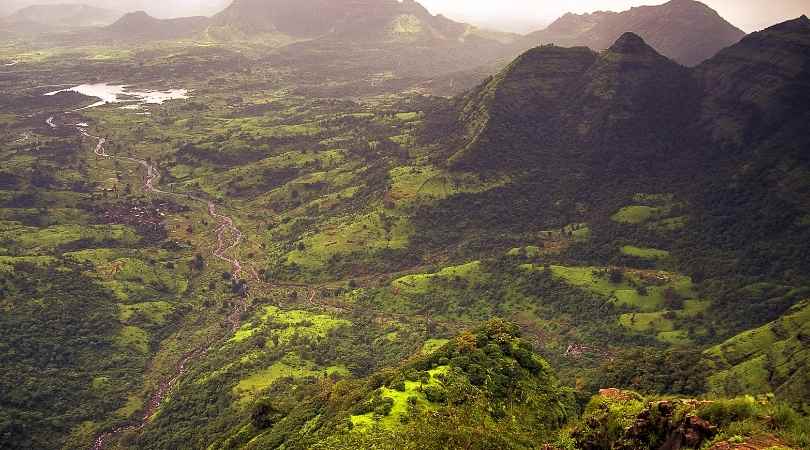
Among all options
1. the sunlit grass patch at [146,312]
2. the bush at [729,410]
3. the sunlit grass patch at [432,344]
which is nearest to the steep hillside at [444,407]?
the bush at [729,410]

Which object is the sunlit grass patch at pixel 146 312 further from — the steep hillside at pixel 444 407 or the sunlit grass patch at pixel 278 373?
the steep hillside at pixel 444 407

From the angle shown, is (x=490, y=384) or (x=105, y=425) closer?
(x=490, y=384)

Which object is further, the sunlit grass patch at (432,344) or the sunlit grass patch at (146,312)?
the sunlit grass patch at (146,312)

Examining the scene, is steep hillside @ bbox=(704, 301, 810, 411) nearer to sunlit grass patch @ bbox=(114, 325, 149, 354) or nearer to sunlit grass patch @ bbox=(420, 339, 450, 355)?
sunlit grass patch @ bbox=(420, 339, 450, 355)

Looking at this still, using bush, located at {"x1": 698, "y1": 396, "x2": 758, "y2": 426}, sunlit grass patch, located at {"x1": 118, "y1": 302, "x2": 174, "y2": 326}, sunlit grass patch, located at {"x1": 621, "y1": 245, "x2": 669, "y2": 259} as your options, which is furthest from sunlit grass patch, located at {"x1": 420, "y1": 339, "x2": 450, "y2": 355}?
bush, located at {"x1": 698, "y1": 396, "x2": 758, "y2": 426}

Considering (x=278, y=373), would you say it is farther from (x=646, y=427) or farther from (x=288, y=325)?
(x=646, y=427)

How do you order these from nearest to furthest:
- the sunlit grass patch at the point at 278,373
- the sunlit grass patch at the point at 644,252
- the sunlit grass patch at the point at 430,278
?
the sunlit grass patch at the point at 278,373, the sunlit grass patch at the point at 430,278, the sunlit grass patch at the point at 644,252

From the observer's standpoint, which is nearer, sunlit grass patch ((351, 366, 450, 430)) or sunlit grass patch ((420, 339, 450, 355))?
sunlit grass patch ((351, 366, 450, 430))

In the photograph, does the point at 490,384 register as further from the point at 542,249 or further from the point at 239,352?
the point at 542,249

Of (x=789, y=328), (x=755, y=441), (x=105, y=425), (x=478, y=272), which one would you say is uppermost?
(x=755, y=441)

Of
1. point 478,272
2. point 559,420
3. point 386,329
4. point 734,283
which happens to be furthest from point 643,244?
point 559,420

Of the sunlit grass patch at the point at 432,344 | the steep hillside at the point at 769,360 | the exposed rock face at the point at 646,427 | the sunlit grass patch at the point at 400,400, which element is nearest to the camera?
the exposed rock face at the point at 646,427
